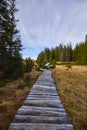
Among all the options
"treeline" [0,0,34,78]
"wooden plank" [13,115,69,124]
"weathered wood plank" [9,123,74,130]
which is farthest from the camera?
"treeline" [0,0,34,78]

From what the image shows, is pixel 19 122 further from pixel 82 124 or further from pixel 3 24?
pixel 3 24

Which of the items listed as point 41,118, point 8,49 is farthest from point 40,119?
point 8,49

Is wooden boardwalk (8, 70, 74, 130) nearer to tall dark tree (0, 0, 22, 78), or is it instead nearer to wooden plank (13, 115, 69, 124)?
wooden plank (13, 115, 69, 124)

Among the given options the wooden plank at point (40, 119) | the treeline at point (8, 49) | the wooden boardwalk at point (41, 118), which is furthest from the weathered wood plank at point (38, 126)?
the treeline at point (8, 49)

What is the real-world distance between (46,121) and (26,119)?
0.59 metres

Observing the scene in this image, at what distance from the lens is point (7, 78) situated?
1784 cm

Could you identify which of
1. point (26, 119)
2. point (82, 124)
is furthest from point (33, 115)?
point (82, 124)

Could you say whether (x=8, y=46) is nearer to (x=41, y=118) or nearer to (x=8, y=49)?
(x=8, y=49)

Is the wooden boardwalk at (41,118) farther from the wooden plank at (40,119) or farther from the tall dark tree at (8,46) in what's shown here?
the tall dark tree at (8,46)

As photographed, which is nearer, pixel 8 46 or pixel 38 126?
pixel 38 126

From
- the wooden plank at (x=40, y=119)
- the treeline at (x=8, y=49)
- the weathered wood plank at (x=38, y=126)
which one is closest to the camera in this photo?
the weathered wood plank at (x=38, y=126)

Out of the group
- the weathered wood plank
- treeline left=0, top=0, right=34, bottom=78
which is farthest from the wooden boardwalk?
treeline left=0, top=0, right=34, bottom=78

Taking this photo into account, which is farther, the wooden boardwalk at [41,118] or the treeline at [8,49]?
the treeline at [8,49]

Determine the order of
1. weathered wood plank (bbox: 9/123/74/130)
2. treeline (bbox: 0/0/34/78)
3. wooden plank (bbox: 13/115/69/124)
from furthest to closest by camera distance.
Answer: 1. treeline (bbox: 0/0/34/78)
2. wooden plank (bbox: 13/115/69/124)
3. weathered wood plank (bbox: 9/123/74/130)
